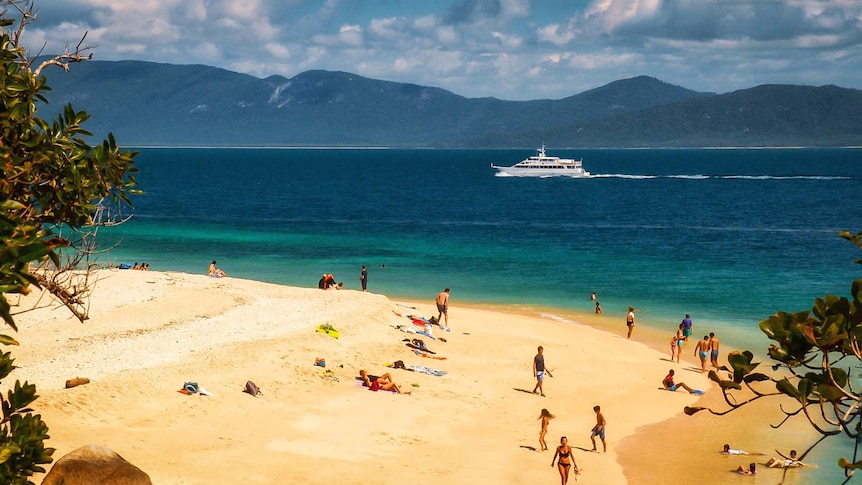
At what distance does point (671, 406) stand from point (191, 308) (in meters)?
16.7

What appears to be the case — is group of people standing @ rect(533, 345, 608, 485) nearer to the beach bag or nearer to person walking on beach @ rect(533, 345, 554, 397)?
person walking on beach @ rect(533, 345, 554, 397)

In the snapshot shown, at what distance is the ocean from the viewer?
47906mm

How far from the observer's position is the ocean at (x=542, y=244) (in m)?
47.9

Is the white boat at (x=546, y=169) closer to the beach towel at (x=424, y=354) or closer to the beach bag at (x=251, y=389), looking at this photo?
the beach towel at (x=424, y=354)

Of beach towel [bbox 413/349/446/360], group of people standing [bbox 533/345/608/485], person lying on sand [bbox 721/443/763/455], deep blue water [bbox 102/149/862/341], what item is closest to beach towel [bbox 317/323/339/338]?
beach towel [bbox 413/349/446/360]

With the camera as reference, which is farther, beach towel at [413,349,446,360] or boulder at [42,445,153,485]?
beach towel at [413,349,446,360]

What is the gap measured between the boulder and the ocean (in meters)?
27.6

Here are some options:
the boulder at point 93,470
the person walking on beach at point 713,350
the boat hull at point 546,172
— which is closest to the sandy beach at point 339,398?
the person walking on beach at point 713,350

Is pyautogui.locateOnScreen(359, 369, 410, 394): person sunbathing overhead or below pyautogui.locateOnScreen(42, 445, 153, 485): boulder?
below

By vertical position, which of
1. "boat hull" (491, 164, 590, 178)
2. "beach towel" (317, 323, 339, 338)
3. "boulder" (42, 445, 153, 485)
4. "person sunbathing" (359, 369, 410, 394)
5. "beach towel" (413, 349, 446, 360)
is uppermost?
"boat hull" (491, 164, 590, 178)

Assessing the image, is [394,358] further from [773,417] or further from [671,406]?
[773,417]

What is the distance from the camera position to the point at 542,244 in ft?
231

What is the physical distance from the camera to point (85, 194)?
40.1ft

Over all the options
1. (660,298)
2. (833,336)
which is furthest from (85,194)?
(660,298)
